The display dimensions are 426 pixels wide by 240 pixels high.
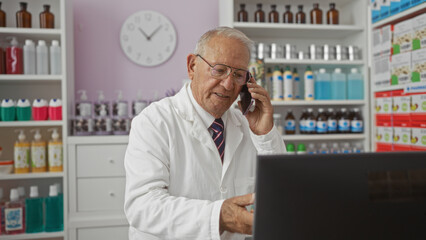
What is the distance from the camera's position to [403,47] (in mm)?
2336

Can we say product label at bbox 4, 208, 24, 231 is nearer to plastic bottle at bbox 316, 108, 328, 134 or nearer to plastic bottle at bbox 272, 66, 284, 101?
plastic bottle at bbox 272, 66, 284, 101

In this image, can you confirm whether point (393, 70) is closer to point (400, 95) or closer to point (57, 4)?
point (400, 95)

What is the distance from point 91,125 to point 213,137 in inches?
58.1

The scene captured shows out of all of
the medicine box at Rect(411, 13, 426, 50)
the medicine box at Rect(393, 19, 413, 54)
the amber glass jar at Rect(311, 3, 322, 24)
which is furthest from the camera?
the amber glass jar at Rect(311, 3, 322, 24)

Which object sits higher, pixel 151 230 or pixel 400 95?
pixel 400 95

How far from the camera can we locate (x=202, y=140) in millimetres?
1325

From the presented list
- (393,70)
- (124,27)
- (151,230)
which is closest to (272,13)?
(393,70)

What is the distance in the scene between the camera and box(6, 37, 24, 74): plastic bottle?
2496 millimetres

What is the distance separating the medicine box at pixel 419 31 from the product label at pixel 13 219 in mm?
2873

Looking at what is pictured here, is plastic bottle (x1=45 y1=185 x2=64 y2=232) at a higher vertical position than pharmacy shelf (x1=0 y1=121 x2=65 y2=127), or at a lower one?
lower

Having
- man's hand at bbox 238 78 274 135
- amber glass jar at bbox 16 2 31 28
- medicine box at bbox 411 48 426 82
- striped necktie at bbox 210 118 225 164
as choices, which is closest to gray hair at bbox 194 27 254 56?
man's hand at bbox 238 78 274 135

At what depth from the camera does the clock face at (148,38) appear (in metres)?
2.98

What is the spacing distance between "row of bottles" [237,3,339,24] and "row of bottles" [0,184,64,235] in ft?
6.53

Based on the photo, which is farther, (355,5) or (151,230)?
(355,5)
